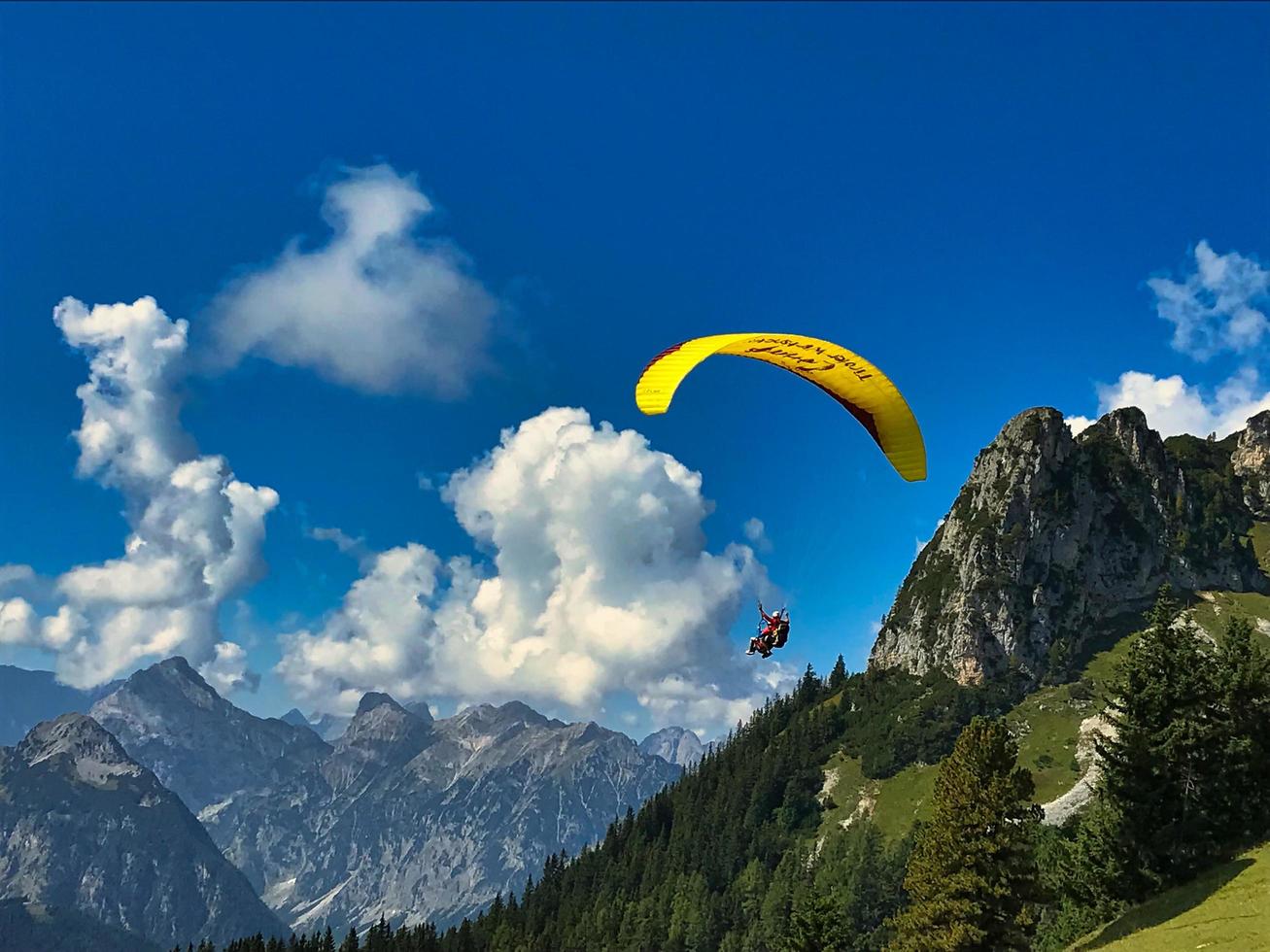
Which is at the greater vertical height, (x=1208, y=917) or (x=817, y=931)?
(x=817, y=931)

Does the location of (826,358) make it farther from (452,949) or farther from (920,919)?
(452,949)

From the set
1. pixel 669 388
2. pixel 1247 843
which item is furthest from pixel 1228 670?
pixel 669 388

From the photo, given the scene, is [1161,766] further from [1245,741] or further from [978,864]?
[978,864]

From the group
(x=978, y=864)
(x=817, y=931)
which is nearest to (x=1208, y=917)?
(x=978, y=864)

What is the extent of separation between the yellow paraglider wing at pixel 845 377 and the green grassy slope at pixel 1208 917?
64.9 feet

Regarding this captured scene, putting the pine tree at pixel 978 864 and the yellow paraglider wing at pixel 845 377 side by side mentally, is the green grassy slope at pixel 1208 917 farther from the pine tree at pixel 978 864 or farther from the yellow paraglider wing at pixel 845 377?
the yellow paraglider wing at pixel 845 377

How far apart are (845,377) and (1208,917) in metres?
25.6

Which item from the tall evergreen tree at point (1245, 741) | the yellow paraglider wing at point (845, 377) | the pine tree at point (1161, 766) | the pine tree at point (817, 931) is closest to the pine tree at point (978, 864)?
the pine tree at point (1161, 766)

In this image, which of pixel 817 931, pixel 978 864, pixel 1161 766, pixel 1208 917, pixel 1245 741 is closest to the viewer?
pixel 1208 917

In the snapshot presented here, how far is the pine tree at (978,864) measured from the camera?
4197cm

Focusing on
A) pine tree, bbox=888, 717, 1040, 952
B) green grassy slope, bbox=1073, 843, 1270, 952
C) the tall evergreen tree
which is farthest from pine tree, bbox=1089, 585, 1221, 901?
pine tree, bbox=888, 717, 1040, 952

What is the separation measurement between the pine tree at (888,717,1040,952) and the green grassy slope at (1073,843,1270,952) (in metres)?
3.79

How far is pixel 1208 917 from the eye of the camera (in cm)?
3597

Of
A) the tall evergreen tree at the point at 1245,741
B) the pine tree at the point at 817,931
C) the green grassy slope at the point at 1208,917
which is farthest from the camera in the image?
the pine tree at the point at 817,931
